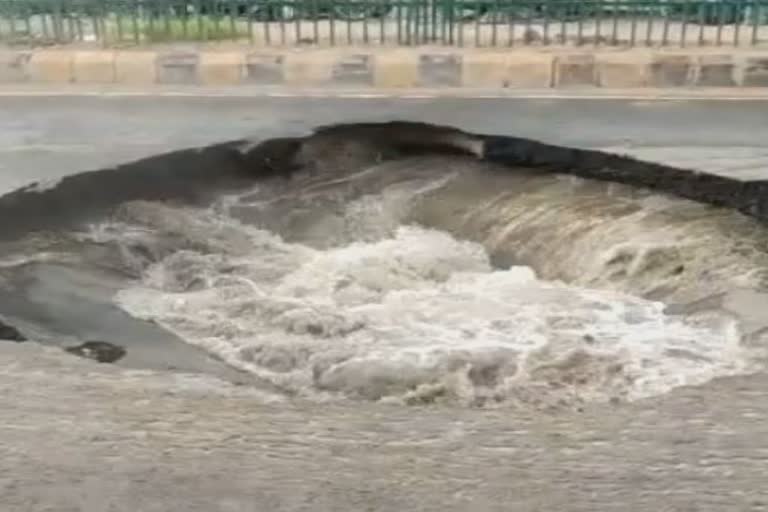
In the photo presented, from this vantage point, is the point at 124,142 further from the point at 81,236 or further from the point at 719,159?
the point at 719,159

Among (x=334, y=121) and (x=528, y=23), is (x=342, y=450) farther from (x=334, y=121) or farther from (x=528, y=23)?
(x=528, y=23)

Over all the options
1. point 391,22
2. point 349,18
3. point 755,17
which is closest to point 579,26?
point 755,17

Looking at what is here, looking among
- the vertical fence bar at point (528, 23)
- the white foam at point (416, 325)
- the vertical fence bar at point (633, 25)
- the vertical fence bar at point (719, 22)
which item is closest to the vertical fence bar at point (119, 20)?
the vertical fence bar at point (528, 23)

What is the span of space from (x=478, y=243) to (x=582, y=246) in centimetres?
53

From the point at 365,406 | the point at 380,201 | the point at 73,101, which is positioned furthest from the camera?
the point at 73,101

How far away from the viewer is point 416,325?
429 centimetres

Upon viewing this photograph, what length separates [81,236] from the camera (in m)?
5.44

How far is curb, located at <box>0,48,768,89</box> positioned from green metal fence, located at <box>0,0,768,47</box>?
35cm

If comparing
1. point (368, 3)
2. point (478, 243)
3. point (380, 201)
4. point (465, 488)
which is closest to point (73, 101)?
point (368, 3)

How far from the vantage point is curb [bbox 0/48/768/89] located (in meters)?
9.40

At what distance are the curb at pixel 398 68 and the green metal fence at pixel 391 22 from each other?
0.35 m

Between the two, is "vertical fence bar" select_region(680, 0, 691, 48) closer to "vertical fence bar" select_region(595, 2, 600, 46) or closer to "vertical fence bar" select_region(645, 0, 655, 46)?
"vertical fence bar" select_region(645, 0, 655, 46)

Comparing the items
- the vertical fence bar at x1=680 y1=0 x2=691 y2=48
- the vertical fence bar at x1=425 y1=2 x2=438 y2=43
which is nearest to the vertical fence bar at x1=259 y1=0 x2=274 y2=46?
the vertical fence bar at x1=425 y1=2 x2=438 y2=43

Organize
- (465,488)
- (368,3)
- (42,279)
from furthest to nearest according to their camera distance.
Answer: (368,3) < (42,279) < (465,488)
